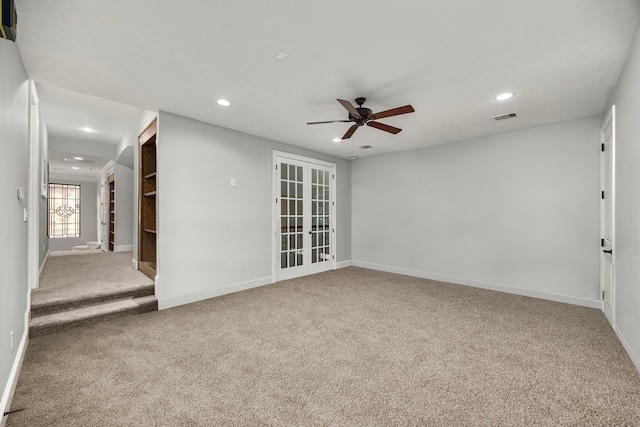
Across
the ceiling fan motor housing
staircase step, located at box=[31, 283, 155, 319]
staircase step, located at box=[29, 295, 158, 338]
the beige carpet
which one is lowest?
the beige carpet

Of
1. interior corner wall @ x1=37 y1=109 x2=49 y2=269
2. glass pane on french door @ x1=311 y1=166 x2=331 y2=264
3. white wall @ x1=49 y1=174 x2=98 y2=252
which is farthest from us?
white wall @ x1=49 y1=174 x2=98 y2=252

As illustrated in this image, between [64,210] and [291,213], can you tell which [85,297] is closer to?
[291,213]

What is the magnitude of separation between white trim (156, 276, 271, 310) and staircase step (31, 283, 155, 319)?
0.99 ft

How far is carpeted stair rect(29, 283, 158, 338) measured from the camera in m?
2.91

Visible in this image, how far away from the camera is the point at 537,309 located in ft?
12.1

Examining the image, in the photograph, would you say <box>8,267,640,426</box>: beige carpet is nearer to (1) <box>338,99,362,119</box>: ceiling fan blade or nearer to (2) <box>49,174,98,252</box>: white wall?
(1) <box>338,99,362,119</box>: ceiling fan blade

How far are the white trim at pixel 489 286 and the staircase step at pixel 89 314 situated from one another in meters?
4.20

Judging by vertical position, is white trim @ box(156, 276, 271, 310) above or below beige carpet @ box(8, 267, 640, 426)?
above

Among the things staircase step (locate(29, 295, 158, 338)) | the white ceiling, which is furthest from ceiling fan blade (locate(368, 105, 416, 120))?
staircase step (locate(29, 295, 158, 338))

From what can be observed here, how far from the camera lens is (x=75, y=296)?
3.28m

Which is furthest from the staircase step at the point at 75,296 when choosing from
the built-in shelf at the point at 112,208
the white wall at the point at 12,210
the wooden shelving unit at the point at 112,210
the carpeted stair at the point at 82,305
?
the built-in shelf at the point at 112,208

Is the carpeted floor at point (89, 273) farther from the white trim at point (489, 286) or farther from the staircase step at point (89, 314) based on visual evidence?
the white trim at point (489, 286)

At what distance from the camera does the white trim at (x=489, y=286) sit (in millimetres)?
3826

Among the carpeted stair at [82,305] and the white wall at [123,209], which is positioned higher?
the white wall at [123,209]
